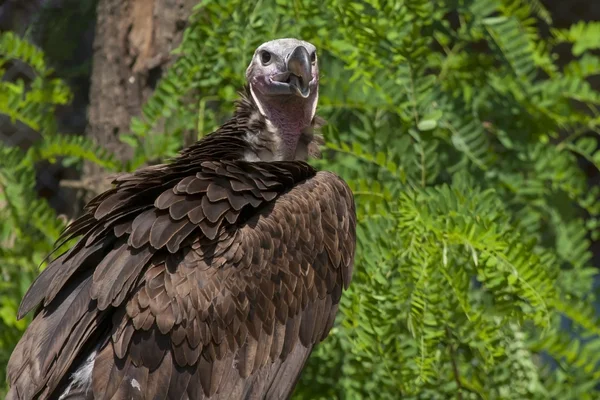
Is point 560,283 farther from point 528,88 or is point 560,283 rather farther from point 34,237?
point 34,237

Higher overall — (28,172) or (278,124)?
(278,124)

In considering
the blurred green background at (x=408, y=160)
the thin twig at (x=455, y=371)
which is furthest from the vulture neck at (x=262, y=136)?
the thin twig at (x=455, y=371)

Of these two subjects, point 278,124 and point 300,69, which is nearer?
point 300,69

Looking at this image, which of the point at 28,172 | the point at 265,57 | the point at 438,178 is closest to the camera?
the point at 265,57

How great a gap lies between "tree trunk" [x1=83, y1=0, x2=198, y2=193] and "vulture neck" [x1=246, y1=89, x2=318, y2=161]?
1048 mm

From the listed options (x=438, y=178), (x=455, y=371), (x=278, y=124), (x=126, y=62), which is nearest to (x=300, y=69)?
→ (x=278, y=124)

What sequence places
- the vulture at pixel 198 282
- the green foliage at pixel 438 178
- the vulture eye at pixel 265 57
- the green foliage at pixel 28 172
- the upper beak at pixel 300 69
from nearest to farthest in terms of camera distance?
the vulture at pixel 198 282
the upper beak at pixel 300 69
the vulture eye at pixel 265 57
the green foliage at pixel 438 178
the green foliage at pixel 28 172

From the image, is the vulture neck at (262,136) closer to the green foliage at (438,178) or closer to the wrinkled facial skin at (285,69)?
the wrinkled facial skin at (285,69)

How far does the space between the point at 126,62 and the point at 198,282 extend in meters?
1.78

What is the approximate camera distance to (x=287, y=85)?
2.78m

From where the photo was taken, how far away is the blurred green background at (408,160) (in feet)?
9.97

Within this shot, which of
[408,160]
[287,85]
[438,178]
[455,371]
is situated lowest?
[455,371]

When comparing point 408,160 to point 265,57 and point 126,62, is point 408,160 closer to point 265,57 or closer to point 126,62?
point 265,57

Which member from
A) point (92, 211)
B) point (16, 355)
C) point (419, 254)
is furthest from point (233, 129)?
point (16, 355)
